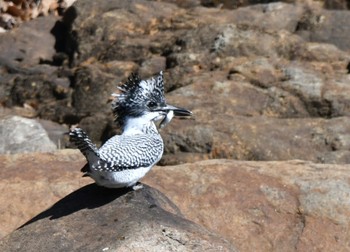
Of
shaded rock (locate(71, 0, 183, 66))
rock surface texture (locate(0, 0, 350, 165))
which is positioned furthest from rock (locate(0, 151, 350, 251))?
shaded rock (locate(71, 0, 183, 66))

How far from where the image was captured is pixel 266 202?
9500 mm

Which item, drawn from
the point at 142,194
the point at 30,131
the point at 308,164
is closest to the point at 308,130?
the point at 308,164

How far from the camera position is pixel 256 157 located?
12438 millimetres

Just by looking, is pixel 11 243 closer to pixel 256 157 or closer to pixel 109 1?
pixel 256 157

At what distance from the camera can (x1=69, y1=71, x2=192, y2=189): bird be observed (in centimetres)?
738

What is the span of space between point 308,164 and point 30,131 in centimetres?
536

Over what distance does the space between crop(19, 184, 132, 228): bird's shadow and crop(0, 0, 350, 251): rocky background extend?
2cm

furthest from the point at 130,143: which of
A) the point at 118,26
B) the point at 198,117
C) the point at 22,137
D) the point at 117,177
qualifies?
the point at 118,26

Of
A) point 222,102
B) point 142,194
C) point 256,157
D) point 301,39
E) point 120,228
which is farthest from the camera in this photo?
point 301,39

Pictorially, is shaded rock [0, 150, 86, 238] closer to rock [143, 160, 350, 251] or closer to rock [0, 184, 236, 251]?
rock [143, 160, 350, 251]

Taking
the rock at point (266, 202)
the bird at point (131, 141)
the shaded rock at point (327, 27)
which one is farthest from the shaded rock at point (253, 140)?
the bird at point (131, 141)

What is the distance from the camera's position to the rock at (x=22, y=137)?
13812 mm

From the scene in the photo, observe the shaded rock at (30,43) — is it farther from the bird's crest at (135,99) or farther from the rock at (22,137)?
the bird's crest at (135,99)

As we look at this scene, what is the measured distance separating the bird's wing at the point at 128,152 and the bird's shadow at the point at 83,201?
1.11ft
